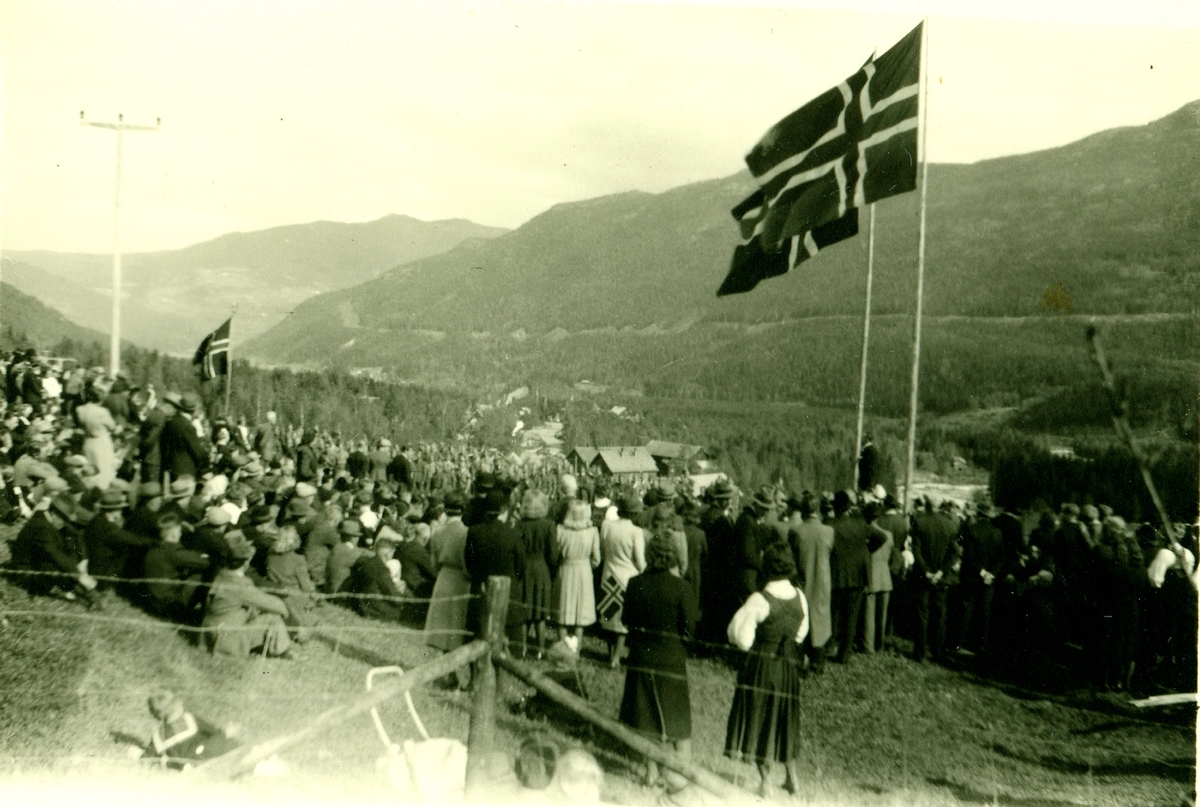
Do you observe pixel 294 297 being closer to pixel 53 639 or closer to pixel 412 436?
pixel 412 436

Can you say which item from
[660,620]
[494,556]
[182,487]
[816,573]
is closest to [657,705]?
[660,620]

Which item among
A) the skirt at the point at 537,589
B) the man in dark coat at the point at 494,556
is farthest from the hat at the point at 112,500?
the skirt at the point at 537,589

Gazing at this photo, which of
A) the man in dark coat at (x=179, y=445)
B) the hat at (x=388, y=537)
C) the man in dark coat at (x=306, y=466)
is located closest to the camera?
the hat at (x=388, y=537)

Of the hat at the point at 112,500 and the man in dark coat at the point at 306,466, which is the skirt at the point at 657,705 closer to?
the hat at the point at 112,500

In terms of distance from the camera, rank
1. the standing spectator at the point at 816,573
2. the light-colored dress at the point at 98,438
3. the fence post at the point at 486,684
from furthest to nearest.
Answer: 1. the light-colored dress at the point at 98,438
2. the standing spectator at the point at 816,573
3. the fence post at the point at 486,684

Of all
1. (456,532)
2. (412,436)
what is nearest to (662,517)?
(456,532)

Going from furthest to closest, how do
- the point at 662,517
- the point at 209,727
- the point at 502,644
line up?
1. the point at 662,517
2. the point at 209,727
3. the point at 502,644

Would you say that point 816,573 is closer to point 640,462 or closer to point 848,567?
point 848,567
